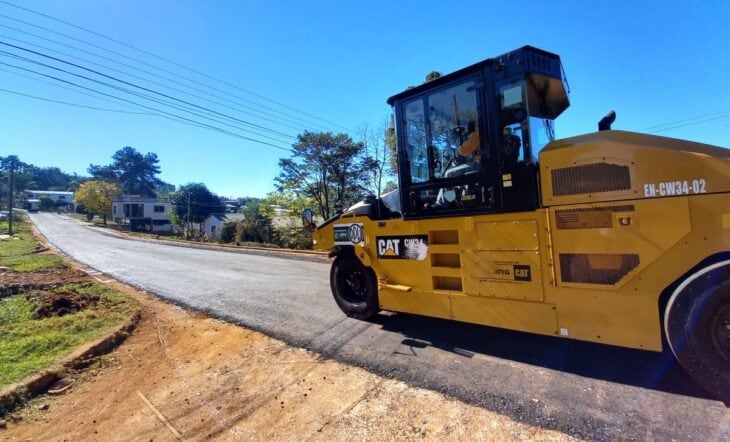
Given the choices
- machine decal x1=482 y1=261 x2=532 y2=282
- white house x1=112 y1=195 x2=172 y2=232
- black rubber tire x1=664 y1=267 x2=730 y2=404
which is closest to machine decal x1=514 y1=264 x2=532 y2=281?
machine decal x1=482 y1=261 x2=532 y2=282

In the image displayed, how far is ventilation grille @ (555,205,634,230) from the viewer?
319 centimetres

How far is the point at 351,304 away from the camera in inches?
221

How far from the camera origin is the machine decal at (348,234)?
526 cm

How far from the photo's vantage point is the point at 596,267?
3266mm

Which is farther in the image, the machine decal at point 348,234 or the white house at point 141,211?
the white house at point 141,211

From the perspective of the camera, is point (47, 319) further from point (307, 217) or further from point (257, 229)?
point (257, 229)

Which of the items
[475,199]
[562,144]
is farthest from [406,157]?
[562,144]

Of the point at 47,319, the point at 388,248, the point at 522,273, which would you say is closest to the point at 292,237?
the point at 47,319

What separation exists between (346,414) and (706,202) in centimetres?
330

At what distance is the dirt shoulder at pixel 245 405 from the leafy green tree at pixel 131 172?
11434cm

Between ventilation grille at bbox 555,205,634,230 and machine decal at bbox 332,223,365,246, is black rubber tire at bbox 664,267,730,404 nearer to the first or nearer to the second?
ventilation grille at bbox 555,205,634,230

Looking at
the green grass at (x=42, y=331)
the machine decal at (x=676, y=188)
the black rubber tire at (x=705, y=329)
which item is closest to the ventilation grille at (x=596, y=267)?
the black rubber tire at (x=705, y=329)

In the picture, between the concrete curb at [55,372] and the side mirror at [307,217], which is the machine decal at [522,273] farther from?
the concrete curb at [55,372]

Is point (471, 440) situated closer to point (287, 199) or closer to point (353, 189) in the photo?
point (353, 189)
